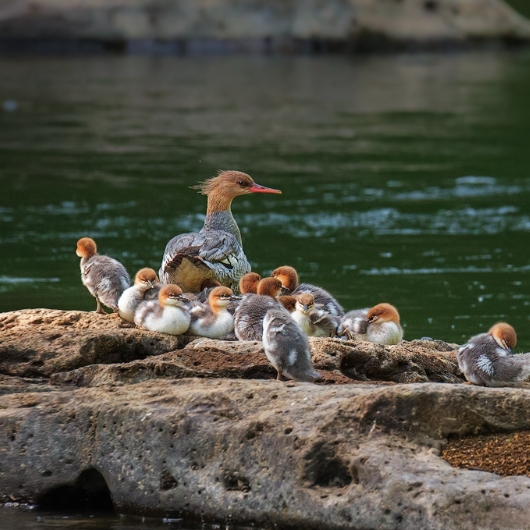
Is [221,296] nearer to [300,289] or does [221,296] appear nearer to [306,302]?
[306,302]

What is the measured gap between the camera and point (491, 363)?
751 centimetres

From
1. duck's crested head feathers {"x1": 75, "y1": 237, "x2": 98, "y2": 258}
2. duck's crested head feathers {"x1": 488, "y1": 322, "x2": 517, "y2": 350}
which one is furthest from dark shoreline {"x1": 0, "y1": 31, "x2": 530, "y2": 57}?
duck's crested head feathers {"x1": 488, "y1": 322, "x2": 517, "y2": 350}

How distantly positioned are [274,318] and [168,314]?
0.99 m

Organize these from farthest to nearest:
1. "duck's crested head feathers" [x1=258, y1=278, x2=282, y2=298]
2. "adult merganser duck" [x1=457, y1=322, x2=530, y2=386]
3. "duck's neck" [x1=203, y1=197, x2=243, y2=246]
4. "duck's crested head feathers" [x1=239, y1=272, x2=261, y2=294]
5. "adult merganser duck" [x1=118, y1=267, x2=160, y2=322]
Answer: "duck's neck" [x1=203, y1=197, x2=243, y2=246]
"duck's crested head feathers" [x1=239, y1=272, x2=261, y2=294]
"duck's crested head feathers" [x1=258, y1=278, x2=282, y2=298]
"adult merganser duck" [x1=118, y1=267, x2=160, y2=322]
"adult merganser duck" [x1=457, y1=322, x2=530, y2=386]

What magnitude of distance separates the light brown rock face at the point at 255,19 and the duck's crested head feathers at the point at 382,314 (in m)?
31.1

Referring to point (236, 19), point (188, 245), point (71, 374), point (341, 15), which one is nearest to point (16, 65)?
point (236, 19)

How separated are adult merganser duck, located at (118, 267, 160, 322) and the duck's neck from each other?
268 cm

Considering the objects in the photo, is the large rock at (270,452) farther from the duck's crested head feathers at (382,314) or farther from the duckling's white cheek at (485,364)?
the duck's crested head feathers at (382,314)

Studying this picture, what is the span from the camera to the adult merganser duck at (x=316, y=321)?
28.1 feet

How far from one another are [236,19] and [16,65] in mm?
7271

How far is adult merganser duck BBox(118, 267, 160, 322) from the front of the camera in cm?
854

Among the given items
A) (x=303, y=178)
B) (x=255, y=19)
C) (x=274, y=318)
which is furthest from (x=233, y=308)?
(x=255, y=19)

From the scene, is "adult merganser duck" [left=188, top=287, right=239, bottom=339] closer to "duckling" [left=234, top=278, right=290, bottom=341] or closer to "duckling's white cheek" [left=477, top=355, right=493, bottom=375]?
"duckling" [left=234, top=278, right=290, bottom=341]

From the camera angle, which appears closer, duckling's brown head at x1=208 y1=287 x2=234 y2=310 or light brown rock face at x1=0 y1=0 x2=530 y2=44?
duckling's brown head at x1=208 y1=287 x2=234 y2=310
